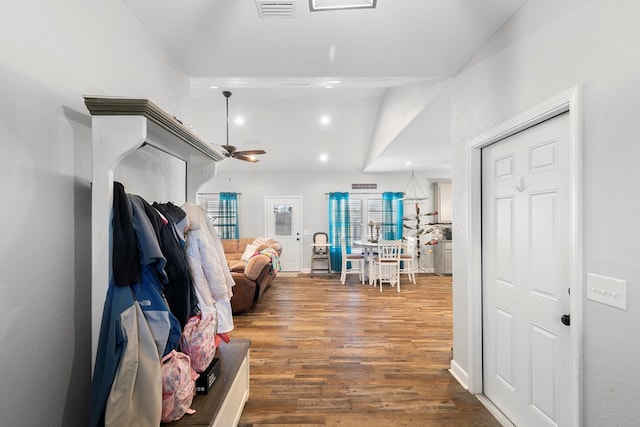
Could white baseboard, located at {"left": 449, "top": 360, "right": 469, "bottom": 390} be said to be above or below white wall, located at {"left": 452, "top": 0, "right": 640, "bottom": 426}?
below

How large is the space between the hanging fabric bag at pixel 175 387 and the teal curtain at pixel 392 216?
6.77m

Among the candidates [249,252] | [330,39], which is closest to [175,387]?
[330,39]

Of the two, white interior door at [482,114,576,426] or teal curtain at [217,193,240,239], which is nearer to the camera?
white interior door at [482,114,576,426]

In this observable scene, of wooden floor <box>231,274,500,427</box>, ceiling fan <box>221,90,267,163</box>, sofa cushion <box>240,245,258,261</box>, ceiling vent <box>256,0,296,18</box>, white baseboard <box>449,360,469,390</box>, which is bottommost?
wooden floor <box>231,274,500,427</box>

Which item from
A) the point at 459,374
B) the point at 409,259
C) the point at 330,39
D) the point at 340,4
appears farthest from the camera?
the point at 409,259

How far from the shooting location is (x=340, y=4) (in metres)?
Result: 1.58

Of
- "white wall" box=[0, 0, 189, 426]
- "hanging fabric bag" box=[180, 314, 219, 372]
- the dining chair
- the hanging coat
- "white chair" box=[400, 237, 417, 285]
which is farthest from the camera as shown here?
the dining chair

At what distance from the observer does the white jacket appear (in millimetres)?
1587

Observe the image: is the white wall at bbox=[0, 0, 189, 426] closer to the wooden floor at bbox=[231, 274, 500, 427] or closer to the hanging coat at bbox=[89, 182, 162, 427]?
the hanging coat at bbox=[89, 182, 162, 427]

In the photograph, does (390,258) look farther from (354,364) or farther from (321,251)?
(354,364)

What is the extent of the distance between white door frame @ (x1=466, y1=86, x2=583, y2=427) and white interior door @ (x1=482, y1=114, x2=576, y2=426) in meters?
0.05

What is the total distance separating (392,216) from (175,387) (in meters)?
6.92

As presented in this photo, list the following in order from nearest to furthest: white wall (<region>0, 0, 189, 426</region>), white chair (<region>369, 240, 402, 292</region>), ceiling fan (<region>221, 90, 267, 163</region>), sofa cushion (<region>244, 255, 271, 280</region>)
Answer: white wall (<region>0, 0, 189, 426</region>), ceiling fan (<region>221, 90, 267, 163</region>), sofa cushion (<region>244, 255, 271, 280</region>), white chair (<region>369, 240, 402, 292</region>)

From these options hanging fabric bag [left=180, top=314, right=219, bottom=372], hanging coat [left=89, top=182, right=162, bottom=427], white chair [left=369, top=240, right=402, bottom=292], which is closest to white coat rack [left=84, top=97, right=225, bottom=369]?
hanging coat [left=89, top=182, right=162, bottom=427]
